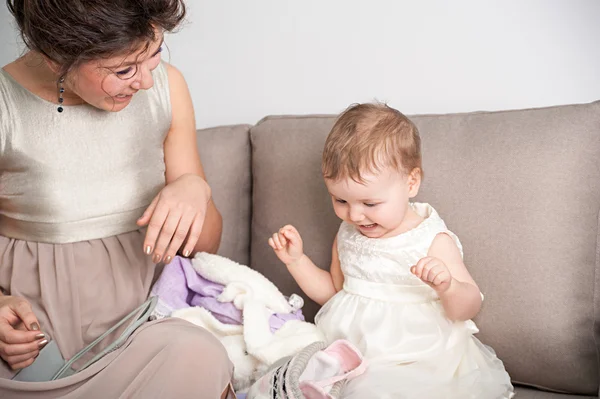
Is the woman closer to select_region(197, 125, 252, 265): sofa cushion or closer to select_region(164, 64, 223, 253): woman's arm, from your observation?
select_region(164, 64, 223, 253): woman's arm

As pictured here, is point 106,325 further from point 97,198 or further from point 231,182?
point 231,182

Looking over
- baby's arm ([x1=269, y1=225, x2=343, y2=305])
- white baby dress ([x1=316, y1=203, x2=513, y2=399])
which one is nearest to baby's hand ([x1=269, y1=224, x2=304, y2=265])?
baby's arm ([x1=269, y1=225, x2=343, y2=305])

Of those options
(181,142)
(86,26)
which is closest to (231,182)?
(181,142)

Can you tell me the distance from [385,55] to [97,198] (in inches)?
35.7

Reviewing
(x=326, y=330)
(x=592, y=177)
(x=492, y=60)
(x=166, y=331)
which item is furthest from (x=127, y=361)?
(x=492, y=60)

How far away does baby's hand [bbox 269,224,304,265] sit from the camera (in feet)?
4.52

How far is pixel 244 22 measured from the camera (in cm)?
198

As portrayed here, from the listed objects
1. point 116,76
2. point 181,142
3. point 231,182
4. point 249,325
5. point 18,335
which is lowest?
point 249,325

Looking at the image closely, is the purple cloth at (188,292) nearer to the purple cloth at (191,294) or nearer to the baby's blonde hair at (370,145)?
the purple cloth at (191,294)

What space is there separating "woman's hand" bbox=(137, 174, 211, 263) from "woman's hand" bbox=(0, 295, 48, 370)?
0.24m

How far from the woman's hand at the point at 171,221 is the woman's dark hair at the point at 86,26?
12.0 inches

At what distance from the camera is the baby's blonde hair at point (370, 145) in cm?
124

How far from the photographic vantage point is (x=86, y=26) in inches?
41.2

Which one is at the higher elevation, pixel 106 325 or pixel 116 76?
pixel 116 76
